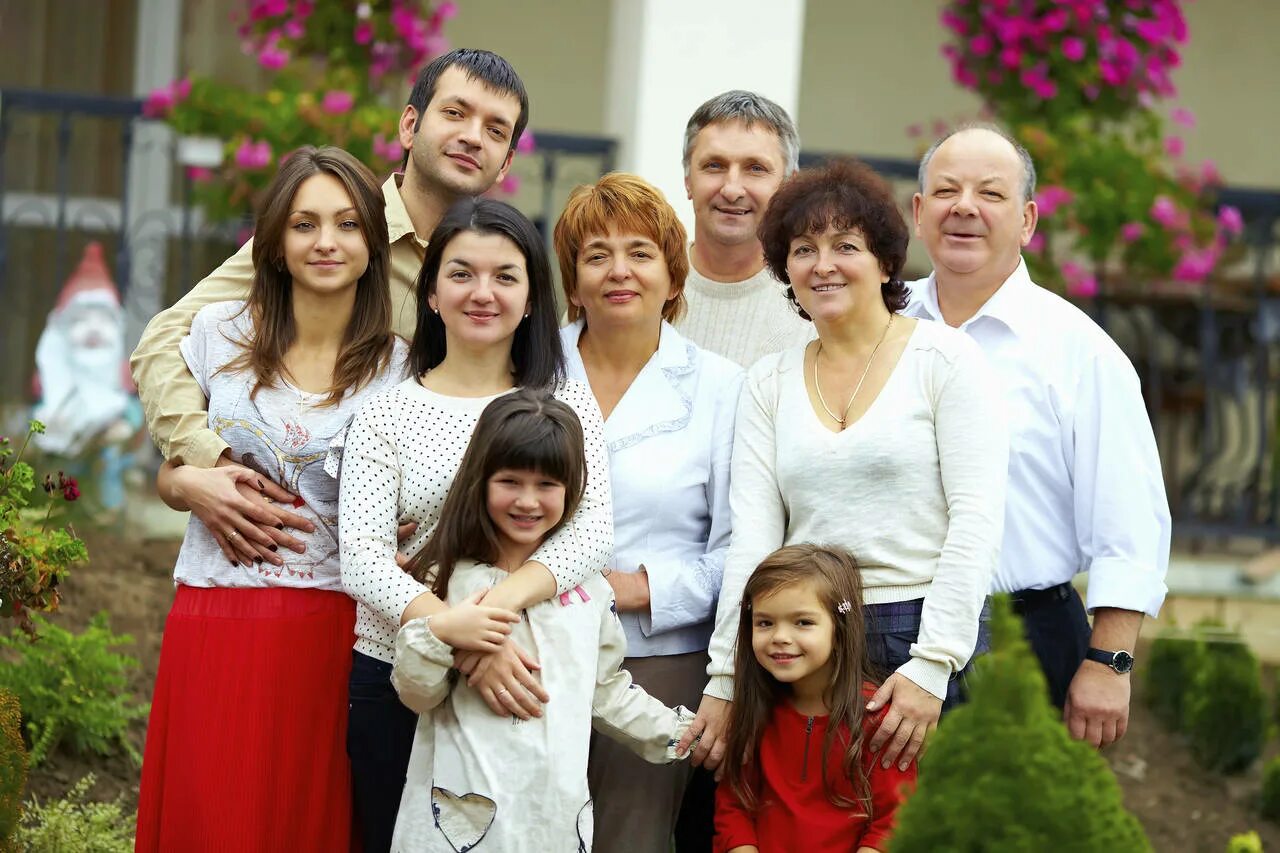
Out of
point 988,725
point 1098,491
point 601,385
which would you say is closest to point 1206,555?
point 1098,491

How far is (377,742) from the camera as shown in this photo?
3.13 metres

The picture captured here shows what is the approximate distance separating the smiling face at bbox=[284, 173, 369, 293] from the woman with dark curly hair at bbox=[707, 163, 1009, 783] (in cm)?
84

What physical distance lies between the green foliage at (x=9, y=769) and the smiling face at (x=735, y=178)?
1.88 m

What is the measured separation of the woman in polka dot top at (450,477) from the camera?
2.95 m

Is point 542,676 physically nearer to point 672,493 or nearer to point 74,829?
point 672,493

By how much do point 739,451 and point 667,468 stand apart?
0.49 ft

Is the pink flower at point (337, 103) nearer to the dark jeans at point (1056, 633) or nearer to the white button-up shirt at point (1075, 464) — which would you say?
the white button-up shirt at point (1075, 464)

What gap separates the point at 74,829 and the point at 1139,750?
3762 millimetres

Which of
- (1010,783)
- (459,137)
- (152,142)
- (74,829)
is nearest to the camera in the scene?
(1010,783)

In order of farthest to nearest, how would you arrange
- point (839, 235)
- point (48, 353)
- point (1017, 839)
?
point (48, 353)
point (839, 235)
point (1017, 839)

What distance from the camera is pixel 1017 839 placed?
2.08 metres

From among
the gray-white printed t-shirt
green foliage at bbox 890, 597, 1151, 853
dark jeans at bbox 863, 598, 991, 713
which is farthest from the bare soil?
green foliage at bbox 890, 597, 1151, 853

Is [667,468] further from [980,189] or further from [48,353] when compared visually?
[48,353]

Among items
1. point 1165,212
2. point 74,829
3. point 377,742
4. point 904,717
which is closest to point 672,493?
point 904,717
